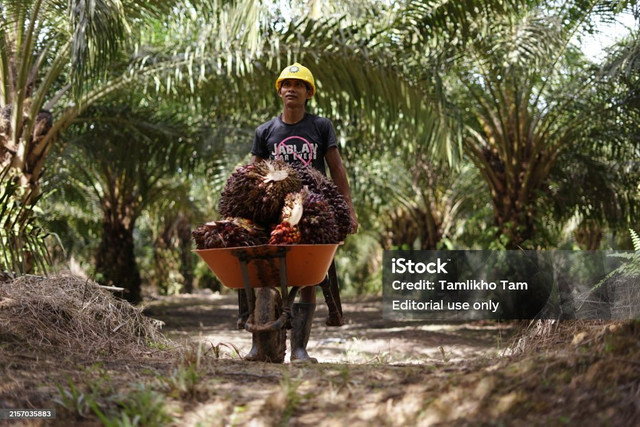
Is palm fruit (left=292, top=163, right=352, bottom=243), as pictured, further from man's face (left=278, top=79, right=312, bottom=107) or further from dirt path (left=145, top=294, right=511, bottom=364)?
dirt path (left=145, top=294, right=511, bottom=364)

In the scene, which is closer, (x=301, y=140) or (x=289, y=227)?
(x=289, y=227)

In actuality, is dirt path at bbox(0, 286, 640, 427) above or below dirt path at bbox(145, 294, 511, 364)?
above

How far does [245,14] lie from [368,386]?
15.0 feet

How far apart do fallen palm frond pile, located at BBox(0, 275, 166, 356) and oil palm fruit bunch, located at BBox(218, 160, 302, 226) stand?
1039 millimetres

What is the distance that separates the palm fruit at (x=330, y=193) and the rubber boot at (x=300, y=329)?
0.61 metres

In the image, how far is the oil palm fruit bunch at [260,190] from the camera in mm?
3834

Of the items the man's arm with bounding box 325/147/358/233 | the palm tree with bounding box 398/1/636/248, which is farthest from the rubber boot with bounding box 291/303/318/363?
the palm tree with bounding box 398/1/636/248

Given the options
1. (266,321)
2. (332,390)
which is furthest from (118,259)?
(332,390)

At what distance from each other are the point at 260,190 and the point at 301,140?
71 cm

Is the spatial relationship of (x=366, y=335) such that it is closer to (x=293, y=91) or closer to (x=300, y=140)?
(x=300, y=140)

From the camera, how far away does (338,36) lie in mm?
7715

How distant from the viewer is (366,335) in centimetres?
969

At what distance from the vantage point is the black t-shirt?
4430mm

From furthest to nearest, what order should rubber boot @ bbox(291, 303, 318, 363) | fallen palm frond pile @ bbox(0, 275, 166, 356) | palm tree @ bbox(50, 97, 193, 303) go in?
palm tree @ bbox(50, 97, 193, 303) → rubber boot @ bbox(291, 303, 318, 363) → fallen palm frond pile @ bbox(0, 275, 166, 356)
